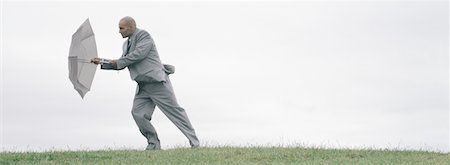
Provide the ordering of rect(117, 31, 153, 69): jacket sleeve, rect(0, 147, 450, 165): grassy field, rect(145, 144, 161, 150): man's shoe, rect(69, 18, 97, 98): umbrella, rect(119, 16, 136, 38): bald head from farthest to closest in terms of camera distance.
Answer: rect(145, 144, 161, 150): man's shoe, rect(119, 16, 136, 38): bald head, rect(69, 18, 97, 98): umbrella, rect(117, 31, 153, 69): jacket sleeve, rect(0, 147, 450, 165): grassy field

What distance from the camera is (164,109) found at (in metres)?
15.0

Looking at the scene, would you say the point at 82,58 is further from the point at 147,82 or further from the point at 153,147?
the point at 153,147

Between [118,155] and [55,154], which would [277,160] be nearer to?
[118,155]

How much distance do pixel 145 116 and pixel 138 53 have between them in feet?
3.78

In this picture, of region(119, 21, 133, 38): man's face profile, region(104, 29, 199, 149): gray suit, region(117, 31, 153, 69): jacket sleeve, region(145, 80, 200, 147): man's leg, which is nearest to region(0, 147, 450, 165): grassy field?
region(145, 80, 200, 147): man's leg

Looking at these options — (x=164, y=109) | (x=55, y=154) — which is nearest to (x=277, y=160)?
(x=164, y=109)

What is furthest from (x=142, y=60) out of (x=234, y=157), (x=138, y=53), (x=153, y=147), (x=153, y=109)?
(x=234, y=157)

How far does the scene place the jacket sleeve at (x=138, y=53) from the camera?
14.6 m

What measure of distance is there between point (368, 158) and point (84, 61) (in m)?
5.08

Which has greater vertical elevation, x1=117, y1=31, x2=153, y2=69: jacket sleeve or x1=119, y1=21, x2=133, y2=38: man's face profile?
x1=119, y1=21, x2=133, y2=38: man's face profile

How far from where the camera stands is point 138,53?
14617mm

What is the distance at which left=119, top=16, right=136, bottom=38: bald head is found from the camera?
14.9m

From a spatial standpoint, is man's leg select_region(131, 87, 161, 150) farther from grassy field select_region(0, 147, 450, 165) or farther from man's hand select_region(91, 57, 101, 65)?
man's hand select_region(91, 57, 101, 65)

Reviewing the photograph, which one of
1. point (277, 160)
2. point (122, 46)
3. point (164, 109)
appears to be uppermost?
point (122, 46)
